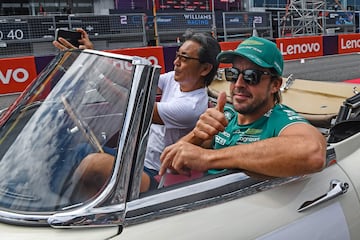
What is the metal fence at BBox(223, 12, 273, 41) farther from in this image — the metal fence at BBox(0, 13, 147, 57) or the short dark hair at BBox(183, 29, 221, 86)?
the short dark hair at BBox(183, 29, 221, 86)

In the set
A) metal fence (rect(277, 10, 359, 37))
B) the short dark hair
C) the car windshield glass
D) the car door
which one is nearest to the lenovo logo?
the short dark hair

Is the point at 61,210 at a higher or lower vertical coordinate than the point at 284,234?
higher

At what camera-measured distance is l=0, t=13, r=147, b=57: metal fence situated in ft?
33.3

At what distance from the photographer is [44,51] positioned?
10.4 meters

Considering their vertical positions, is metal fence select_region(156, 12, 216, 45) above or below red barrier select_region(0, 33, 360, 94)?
above

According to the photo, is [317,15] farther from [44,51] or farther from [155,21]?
[44,51]

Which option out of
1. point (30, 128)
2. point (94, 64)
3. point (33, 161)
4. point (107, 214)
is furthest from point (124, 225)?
point (94, 64)

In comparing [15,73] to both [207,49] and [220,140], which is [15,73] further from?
[220,140]

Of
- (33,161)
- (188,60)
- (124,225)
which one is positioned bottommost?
(124,225)

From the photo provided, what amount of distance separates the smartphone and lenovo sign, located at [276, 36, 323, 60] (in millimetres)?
9367

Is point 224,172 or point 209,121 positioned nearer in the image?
point 224,172

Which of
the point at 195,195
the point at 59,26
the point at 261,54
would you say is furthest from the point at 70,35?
the point at 59,26

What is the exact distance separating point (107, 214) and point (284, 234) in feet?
2.15

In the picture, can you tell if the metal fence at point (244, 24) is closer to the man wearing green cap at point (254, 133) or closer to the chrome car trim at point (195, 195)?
the man wearing green cap at point (254, 133)
